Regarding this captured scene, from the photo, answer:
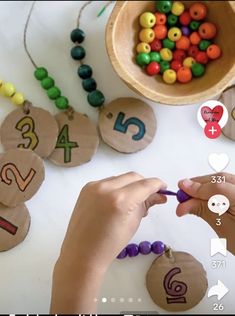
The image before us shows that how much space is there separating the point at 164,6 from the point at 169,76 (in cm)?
9

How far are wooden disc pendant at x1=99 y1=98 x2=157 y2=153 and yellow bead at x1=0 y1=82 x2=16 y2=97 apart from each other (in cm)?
12

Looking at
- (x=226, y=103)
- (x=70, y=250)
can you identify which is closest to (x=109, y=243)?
(x=70, y=250)

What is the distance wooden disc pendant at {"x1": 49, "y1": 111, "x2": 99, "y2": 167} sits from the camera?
23.6 inches

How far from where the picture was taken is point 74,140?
1.99ft

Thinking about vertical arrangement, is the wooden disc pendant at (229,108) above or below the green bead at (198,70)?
Answer: below

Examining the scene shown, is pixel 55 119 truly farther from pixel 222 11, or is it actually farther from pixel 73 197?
pixel 222 11

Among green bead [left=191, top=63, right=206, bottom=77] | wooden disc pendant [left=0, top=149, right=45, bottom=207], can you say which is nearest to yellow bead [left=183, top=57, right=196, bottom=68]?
green bead [left=191, top=63, right=206, bottom=77]

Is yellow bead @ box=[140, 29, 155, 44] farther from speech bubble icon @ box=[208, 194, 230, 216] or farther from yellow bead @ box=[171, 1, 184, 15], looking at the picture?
speech bubble icon @ box=[208, 194, 230, 216]

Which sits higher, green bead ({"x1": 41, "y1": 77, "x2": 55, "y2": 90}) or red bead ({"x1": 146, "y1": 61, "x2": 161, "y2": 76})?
red bead ({"x1": 146, "y1": 61, "x2": 161, "y2": 76})

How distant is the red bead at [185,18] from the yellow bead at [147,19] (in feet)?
0.12

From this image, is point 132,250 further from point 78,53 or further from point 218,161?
point 78,53

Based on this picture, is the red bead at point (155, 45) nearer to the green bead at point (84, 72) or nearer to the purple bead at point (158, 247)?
the green bead at point (84, 72)

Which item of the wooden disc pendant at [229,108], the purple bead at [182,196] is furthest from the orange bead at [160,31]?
the purple bead at [182,196]

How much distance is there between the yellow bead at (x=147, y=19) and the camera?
60 centimetres
